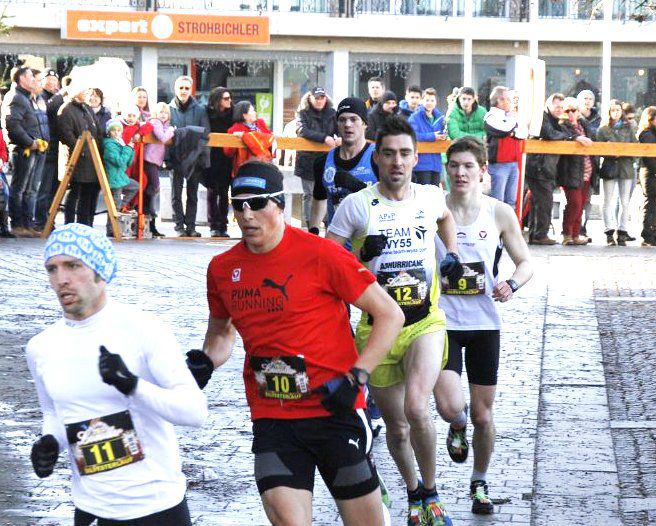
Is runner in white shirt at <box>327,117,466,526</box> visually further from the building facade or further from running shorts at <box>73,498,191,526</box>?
the building facade

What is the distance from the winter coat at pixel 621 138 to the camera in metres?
21.6

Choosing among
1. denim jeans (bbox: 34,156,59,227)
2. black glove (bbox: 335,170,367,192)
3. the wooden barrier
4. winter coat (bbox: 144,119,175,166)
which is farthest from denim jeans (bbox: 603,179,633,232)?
black glove (bbox: 335,170,367,192)

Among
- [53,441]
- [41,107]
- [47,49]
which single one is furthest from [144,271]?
[47,49]

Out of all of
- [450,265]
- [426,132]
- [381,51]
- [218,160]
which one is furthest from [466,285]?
[381,51]

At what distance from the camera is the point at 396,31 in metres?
39.0

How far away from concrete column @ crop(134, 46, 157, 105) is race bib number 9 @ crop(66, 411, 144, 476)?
110ft

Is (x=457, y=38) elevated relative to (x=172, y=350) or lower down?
elevated

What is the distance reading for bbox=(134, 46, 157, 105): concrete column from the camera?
3759cm

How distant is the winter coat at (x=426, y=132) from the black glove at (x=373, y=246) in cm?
1363

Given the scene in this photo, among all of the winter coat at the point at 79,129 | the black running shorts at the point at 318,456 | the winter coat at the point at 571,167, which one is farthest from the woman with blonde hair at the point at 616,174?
the black running shorts at the point at 318,456

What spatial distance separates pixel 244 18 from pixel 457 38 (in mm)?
5623

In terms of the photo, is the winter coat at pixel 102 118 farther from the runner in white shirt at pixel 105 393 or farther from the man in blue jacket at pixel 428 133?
the runner in white shirt at pixel 105 393

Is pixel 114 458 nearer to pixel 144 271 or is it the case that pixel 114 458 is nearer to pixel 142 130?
pixel 144 271

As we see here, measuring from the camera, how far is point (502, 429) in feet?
29.9
